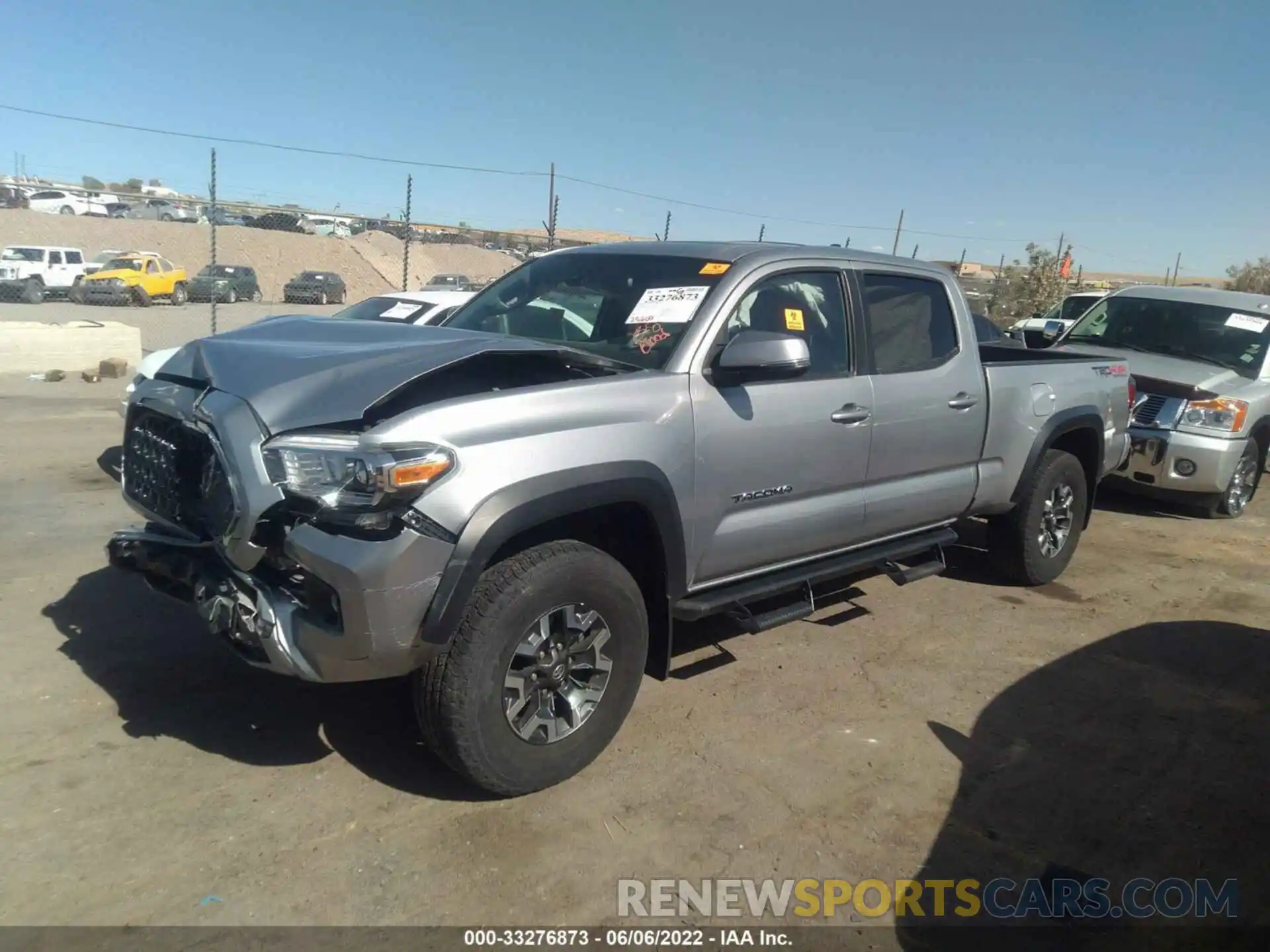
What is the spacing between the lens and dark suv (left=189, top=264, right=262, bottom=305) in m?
28.1

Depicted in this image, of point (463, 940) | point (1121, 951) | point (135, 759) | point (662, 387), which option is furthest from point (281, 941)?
point (1121, 951)

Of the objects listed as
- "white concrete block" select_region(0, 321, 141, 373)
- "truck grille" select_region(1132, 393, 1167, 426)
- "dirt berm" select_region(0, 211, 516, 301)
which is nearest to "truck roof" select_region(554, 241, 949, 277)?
"truck grille" select_region(1132, 393, 1167, 426)

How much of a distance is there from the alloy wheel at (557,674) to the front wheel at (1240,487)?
6.59 meters

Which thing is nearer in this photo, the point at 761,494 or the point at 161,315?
the point at 761,494

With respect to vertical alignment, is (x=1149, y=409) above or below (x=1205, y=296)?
below

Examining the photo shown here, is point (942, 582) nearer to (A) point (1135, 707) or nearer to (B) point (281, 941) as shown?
(A) point (1135, 707)

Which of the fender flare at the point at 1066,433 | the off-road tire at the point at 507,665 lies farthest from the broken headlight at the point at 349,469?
the fender flare at the point at 1066,433

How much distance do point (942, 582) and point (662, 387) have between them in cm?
324

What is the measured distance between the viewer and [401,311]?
902 centimetres

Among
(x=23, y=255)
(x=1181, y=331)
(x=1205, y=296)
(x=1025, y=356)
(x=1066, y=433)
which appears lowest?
(x=23, y=255)

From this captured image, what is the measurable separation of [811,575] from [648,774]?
3.98ft

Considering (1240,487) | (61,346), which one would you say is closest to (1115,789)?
(1240,487)

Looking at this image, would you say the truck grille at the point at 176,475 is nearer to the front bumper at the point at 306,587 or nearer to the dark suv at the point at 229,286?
the front bumper at the point at 306,587

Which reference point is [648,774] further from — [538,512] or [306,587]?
[306,587]
